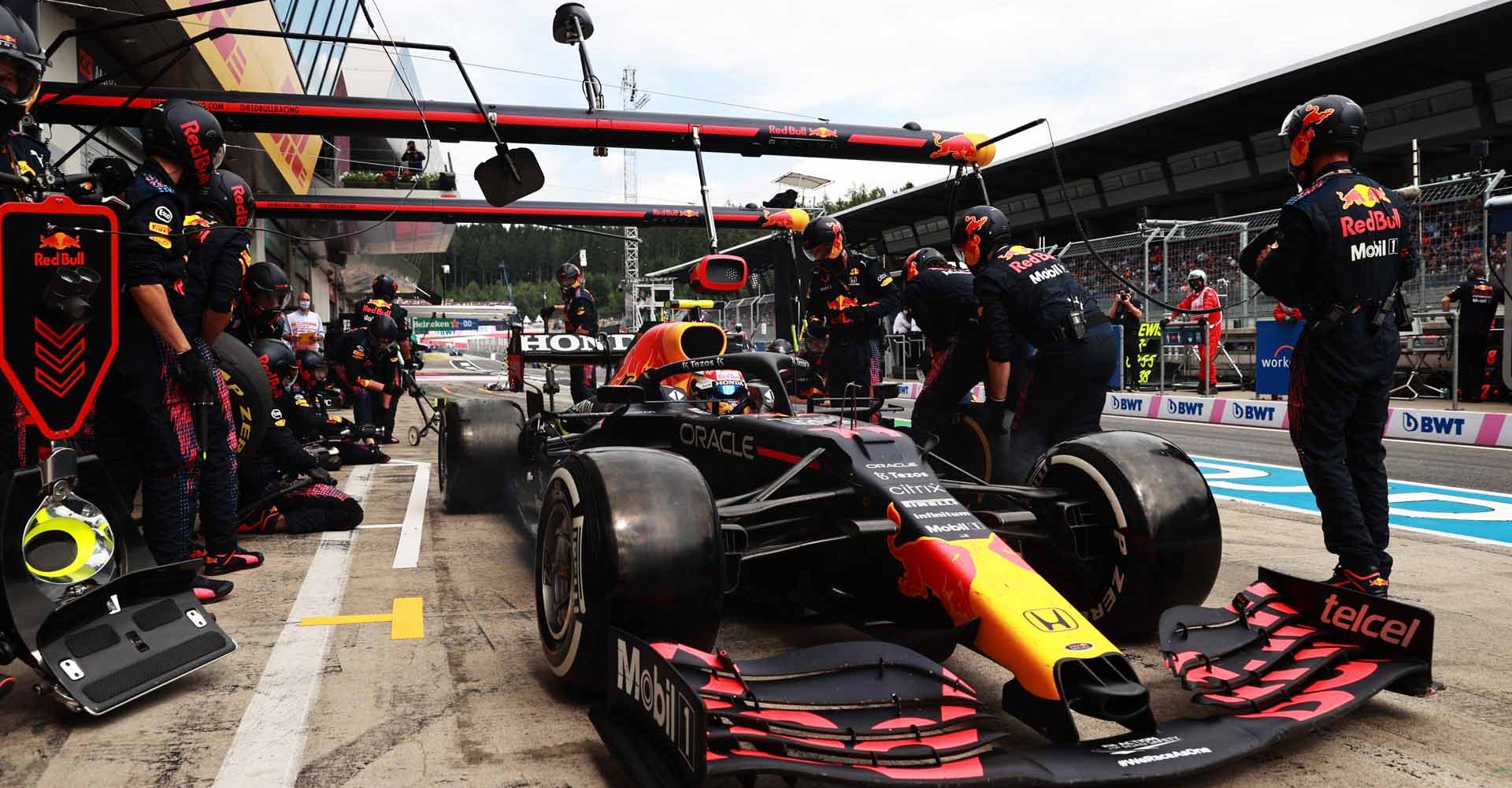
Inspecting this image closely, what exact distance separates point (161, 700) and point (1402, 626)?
3.63m

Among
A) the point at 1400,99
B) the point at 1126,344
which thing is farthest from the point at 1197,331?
the point at 1400,99

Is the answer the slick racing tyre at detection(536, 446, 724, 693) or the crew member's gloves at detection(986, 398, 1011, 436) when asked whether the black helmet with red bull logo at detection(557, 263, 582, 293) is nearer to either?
the crew member's gloves at detection(986, 398, 1011, 436)

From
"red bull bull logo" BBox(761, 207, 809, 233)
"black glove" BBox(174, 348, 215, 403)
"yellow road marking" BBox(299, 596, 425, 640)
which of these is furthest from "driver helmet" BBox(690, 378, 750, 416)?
"red bull bull logo" BBox(761, 207, 809, 233)

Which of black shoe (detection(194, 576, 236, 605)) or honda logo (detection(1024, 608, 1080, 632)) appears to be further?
black shoe (detection(194, 576, 236, 605))

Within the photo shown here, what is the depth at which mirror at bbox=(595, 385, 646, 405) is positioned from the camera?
4.32 m

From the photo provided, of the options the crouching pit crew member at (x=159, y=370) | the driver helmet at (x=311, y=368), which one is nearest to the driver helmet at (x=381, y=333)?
the driver helmet at (x=311, y=368)

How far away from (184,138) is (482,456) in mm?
2724

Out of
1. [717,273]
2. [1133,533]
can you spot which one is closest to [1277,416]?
[717,273]

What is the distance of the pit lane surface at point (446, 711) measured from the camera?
2.54 meters

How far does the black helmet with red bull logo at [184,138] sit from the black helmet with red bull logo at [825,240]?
13.2ft

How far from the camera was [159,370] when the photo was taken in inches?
168

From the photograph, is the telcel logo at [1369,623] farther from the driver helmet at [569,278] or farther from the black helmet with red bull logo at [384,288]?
the black helmet with red bull logo at [384,288]

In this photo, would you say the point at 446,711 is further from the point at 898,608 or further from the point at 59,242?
the point at 59,242

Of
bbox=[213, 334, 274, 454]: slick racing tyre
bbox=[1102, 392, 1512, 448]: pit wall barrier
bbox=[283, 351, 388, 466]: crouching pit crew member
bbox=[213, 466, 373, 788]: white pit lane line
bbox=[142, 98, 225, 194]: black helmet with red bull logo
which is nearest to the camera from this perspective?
bbox=[213, 466, 373, 788]: white pit lane line
